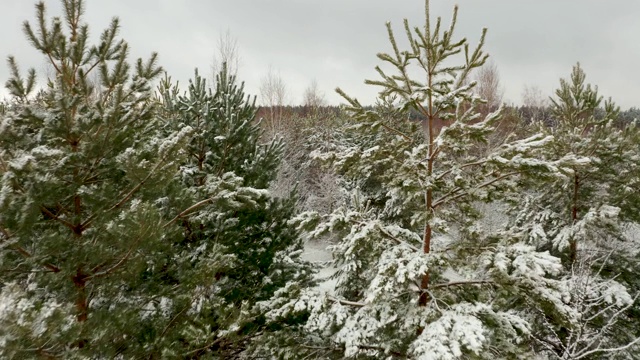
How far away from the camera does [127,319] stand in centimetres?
400

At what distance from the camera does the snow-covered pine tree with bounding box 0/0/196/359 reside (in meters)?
3.53

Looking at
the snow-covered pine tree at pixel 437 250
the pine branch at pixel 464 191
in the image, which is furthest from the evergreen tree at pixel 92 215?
the pine branch at pixel 464 191

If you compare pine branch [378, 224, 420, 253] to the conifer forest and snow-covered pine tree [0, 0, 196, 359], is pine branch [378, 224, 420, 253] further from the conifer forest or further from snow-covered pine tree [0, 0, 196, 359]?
snow-covered pine tree [0, 0, 196, 359]

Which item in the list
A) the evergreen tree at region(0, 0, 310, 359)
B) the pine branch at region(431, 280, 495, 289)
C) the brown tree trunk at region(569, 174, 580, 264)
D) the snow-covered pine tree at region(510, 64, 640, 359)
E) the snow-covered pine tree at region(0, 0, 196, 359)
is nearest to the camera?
the evergreen tree at region(0, 0, 310, 359)

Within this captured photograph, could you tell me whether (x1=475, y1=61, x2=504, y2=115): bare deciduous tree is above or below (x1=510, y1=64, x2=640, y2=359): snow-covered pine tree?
above

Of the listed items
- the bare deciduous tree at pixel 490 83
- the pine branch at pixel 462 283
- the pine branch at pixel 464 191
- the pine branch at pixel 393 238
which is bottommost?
the pine branch at pixel 462 283

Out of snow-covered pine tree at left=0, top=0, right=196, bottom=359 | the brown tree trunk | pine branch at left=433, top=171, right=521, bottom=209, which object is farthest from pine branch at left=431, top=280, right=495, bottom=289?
the brown tree trunk

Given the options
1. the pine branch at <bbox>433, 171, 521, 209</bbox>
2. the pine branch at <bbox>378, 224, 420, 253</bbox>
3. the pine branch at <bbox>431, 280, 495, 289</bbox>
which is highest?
the pine branch at <bbox>433, 171, 521, 209</bbox>

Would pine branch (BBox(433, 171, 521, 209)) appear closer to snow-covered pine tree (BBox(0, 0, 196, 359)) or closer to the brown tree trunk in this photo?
snow-covered pine tree (BBox(0, 0, 196, 359))

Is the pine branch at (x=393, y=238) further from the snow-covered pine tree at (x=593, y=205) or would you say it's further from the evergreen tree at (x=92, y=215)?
the snow-covered pine tree at (x=593, y=205)

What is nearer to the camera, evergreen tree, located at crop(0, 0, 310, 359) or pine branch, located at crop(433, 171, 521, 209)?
evergreen tree, located at crop(0, 0, 310, 359)

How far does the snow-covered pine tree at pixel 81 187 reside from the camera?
3533 millimetres

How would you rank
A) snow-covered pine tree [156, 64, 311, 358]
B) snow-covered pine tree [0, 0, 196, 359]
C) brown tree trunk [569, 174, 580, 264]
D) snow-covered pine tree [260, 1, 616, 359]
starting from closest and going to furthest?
snow-covered pine tree [0, 0, 196, 359], snow-covered pine tree [260, 1, 616, 359], snow-covered pine tree [156, 64, 311, 358], brown tree trunk [569, 174, 580, 264]

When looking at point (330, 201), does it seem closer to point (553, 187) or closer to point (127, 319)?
point (553, 187)
